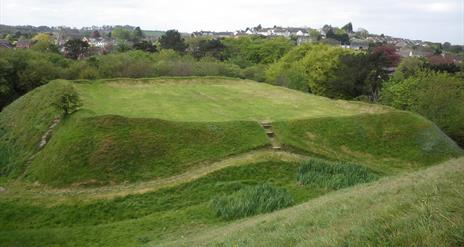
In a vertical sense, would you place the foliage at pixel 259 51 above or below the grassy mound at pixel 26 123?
above

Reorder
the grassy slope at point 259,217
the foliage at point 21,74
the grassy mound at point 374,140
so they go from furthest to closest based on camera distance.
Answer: the foliage at point 21,74, the grassy mound at point 374,140, the grassy slope at point 259,217

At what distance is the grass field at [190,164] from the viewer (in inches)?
507

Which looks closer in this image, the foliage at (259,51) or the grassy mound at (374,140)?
the grassy mound at (374,140)

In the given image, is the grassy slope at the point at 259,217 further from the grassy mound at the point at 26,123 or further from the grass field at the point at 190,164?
the grassy mound at the point at 26,123

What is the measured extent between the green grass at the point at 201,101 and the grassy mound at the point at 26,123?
164 centimetres

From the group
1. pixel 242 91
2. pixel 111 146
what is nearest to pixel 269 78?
pixel 242 91

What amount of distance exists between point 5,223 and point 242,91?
686 inches

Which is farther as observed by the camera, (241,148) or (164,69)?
(164,69)

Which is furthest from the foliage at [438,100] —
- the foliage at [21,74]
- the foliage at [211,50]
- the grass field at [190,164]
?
the foliage at [211,50]

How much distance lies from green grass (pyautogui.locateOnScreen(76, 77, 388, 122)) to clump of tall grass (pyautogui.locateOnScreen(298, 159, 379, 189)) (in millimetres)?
5527

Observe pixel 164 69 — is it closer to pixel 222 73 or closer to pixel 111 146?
pixel 222 73

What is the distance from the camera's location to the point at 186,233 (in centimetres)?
1219

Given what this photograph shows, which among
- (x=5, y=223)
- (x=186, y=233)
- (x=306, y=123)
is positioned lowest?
(x=5, y=223)

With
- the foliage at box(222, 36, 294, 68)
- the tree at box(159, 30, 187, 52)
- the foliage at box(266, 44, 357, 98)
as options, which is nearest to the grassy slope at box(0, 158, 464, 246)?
the foliage at box(266, 44, 357, 98)
